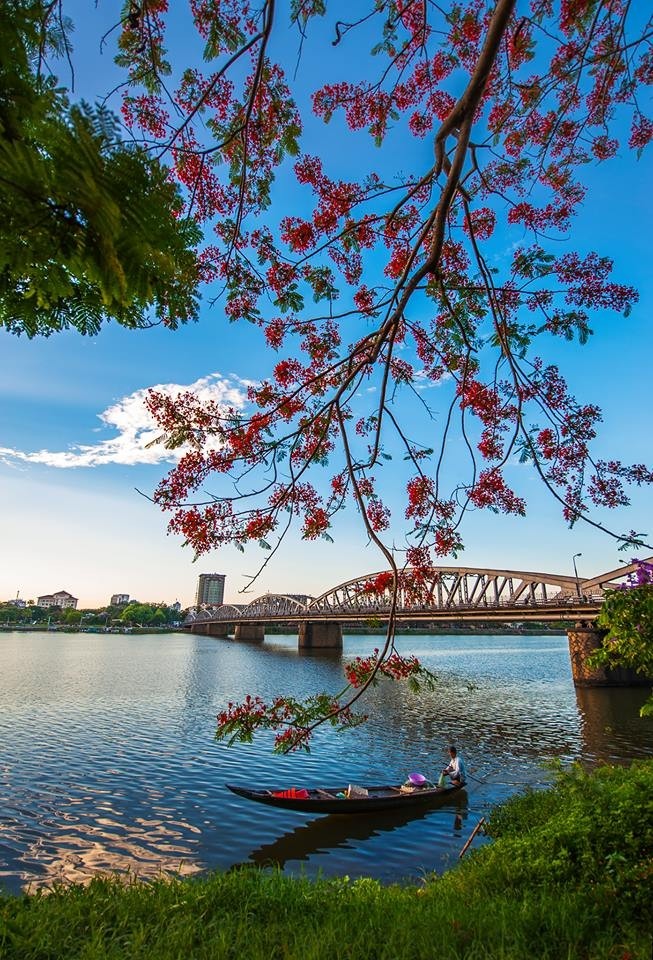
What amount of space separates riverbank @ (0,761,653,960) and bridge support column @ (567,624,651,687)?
35.8 metres

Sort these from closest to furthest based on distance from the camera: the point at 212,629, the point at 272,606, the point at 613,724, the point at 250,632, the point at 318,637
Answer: the point at 613,724 → the point at 318,637 → the point at 272,606 → the point at 250,632 → the point at 212,629

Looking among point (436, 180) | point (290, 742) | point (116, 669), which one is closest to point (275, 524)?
point (290, 742)

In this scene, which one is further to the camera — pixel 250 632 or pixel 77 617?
pixel 77 617

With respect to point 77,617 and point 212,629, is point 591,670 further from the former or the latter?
point 77,617

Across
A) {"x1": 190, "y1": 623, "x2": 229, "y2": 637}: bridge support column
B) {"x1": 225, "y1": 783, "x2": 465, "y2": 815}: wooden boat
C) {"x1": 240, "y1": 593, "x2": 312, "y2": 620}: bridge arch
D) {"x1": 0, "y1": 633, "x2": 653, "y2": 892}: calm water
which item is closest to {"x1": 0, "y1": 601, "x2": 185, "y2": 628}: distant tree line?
{"x1": 190, "y1": 623, "x2": 229, "y2": 637}: bridge support column

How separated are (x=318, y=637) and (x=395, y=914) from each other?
298ft

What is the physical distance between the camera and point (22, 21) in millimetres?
2129

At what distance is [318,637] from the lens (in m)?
92.7

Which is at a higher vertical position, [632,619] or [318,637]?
[632,619]

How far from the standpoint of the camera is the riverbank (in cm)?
446

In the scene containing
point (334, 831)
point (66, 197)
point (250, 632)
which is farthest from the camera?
point (250, 632)

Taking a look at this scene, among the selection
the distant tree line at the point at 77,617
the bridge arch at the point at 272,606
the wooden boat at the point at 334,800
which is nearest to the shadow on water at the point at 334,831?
the wooden boat at the point at 334,800

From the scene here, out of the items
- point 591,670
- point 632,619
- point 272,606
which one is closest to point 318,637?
point 272,606

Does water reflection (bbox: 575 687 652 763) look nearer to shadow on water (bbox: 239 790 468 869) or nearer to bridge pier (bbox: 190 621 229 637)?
shadow on water (bbox: 239 790 468 869)
